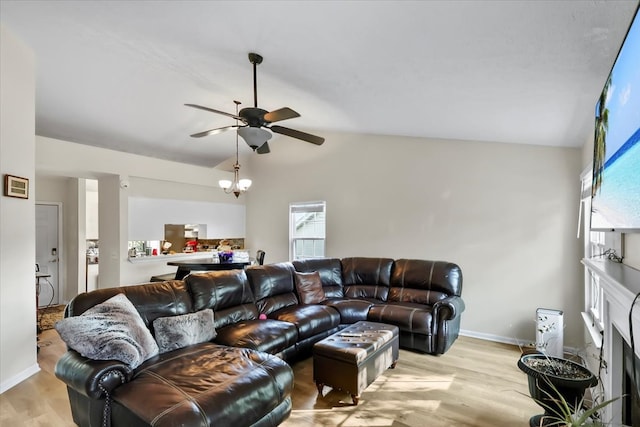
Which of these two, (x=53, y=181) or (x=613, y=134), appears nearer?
(x=613, y=134)

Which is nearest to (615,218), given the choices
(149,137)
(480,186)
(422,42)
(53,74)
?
(422,42)

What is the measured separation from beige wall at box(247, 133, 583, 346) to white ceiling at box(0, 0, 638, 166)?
40 centimetres

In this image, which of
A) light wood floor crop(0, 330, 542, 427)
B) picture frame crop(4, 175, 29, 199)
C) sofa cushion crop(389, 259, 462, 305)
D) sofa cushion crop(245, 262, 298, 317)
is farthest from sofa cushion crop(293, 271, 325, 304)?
picture frame crop(4, 175, 29, 199)

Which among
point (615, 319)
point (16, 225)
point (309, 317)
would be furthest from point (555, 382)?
point (16, 225)

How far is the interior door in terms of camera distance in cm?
606

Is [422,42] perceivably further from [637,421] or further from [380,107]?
[637,421]

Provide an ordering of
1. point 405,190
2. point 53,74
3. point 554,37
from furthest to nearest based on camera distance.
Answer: point 405,190
point 53,74
point 554,37

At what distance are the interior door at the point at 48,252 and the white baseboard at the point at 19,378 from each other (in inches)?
137

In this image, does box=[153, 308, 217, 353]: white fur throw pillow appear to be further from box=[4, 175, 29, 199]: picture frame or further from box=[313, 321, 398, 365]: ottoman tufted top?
box=[4, 175, 29, 199]: picture frame

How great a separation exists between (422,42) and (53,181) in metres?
6.88

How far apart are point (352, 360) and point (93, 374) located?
1749 mm

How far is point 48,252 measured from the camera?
6172 millimetres

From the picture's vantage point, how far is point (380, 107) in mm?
3754

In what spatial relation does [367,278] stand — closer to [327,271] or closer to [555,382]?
[327,271]
